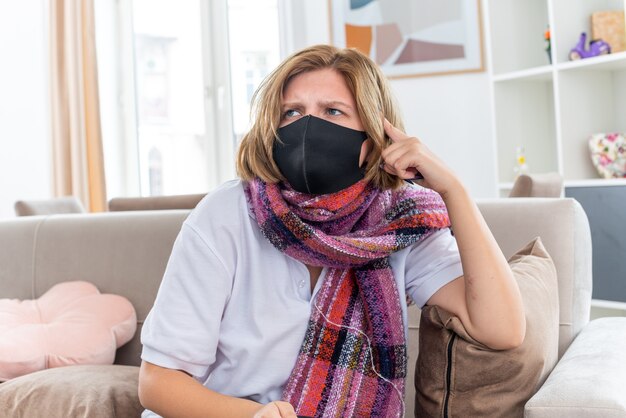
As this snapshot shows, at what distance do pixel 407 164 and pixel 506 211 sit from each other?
546 mm

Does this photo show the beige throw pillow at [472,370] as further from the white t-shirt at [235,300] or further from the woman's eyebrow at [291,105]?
the woman's eyebrow at [291,105]

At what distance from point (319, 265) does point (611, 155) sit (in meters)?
2.05

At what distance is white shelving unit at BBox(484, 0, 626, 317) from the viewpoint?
10.8ft

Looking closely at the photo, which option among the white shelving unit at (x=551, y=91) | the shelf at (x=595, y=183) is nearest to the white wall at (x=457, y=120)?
the white shelving unit at (x=551, y=91)

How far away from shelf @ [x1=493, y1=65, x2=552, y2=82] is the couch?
156cm

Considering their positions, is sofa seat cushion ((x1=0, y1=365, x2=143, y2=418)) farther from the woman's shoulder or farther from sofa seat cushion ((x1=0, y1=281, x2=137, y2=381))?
the woman's shoulder

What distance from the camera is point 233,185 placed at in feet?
5.01

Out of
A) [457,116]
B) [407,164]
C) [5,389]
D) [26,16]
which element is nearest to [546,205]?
[407,164]

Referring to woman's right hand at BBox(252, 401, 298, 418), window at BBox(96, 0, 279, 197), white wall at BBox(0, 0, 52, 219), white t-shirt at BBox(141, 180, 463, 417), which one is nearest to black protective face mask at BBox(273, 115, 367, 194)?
white t-shirt at BBox(141, 180, 463, 417)

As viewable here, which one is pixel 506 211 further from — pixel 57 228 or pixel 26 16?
pixel 26 16

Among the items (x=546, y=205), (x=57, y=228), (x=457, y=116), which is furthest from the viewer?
(x=457, y=116)

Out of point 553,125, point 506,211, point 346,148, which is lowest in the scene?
point 506,211

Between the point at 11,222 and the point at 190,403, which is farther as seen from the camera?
the point at 11,222

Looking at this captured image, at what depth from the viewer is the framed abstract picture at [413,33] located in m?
4.34
